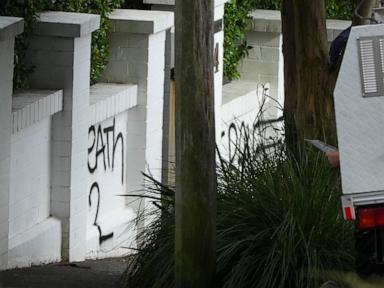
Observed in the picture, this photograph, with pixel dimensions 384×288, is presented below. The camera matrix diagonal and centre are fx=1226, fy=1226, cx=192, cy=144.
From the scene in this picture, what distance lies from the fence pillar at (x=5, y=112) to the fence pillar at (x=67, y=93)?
101 centimetres

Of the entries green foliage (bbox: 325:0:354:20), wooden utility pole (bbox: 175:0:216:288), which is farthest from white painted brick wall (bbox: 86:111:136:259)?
green foliage (bbox: 325:0:354:20)

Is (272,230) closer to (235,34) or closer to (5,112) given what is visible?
(5,112)

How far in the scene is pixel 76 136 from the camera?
398 inches

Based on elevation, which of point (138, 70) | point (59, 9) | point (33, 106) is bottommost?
point (33, 106)

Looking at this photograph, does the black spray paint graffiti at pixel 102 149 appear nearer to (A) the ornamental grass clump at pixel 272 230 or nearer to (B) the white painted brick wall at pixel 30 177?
(B) the white painted brick wall at pixel 30 177

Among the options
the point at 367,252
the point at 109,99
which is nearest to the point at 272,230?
the point at 367,252

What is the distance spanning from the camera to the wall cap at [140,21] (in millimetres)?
11367

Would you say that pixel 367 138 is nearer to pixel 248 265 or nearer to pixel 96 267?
pixel 248 265

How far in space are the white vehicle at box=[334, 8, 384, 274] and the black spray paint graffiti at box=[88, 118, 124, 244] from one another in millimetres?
4903

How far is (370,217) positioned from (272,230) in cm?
126

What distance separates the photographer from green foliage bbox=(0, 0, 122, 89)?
9734mm

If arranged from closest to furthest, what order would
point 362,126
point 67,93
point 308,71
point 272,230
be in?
point 362,126
point 272,230
point 308,71
point 67,93

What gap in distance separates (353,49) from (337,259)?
1.55 meters

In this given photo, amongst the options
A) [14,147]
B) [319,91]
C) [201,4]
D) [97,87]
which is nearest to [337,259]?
[201,4]
